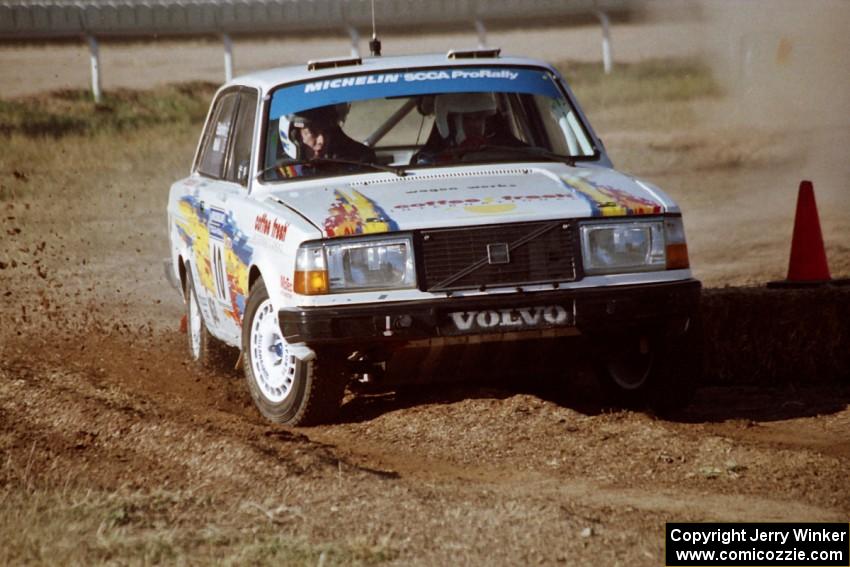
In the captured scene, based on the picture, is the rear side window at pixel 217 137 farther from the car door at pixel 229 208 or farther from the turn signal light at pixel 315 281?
the turn signal light at pixel 315 281

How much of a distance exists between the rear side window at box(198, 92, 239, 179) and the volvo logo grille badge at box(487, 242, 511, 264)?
2.24 metres

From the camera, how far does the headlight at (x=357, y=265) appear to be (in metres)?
6.58

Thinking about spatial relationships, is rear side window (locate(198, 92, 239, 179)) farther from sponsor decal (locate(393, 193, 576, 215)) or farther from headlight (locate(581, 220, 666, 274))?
headlight (locate(581, 220, 666, 274))

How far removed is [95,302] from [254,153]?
5.33 metres

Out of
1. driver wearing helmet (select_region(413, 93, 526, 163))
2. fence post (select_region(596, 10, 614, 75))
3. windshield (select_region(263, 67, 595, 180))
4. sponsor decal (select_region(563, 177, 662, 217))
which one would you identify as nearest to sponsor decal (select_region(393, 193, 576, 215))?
sponsor decal (select_region(563, 177, 662, 217))

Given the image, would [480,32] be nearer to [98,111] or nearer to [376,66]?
[98,111]

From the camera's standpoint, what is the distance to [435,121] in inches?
315

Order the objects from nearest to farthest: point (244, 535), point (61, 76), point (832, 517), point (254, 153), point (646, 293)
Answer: point (244, 535), point (832, 517), point (646, 293), point (254, 153), point (61, 76)

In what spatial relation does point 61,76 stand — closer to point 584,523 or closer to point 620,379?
point 620,379

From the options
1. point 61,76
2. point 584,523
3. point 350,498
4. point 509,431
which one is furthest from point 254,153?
point 61,76

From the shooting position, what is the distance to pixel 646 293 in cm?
676

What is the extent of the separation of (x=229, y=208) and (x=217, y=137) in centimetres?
106

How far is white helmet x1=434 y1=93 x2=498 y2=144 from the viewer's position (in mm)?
7953

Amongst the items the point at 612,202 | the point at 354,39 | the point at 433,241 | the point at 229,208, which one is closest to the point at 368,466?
the point at 433,241
